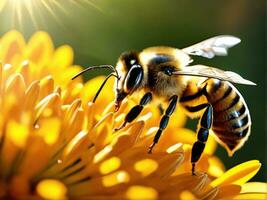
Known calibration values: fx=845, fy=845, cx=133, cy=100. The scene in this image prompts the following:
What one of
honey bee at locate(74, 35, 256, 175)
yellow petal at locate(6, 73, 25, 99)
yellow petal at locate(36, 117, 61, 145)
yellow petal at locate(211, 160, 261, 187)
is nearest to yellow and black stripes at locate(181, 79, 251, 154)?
honey bee at locate(74, 35, 256, 175)

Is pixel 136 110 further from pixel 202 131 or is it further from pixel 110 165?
pixel 110 165

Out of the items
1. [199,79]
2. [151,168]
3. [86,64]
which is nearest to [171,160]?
[151,168]

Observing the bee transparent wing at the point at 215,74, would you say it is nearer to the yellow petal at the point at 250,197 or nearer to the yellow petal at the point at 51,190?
the yellow petal at the point at 250,197

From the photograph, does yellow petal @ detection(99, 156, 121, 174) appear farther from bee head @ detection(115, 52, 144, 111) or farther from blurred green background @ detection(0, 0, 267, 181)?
blurred green background @ detection(0, 0, 267, 181)

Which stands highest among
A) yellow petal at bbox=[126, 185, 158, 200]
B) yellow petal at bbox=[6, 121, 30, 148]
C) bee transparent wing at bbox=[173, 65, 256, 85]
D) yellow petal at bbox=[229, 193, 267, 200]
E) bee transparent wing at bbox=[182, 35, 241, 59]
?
bee transparent wing at bbox=[182, 35, 241, 59]

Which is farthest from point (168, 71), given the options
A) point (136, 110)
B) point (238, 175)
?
point (238, 175)

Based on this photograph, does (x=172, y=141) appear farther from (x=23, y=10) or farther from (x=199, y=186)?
(x=23, y=10)

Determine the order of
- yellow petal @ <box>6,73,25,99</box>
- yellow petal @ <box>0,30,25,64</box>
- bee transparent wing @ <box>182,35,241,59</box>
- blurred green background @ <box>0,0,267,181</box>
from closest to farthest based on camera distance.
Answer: yellow petal @ <box>6,73,25,99</box> → yellow petal @ <box>0,30,25,64</box> → bee transparent wing @ <box>182,35,241,59</box> → blurred green background @ <box>0,0,267,181</box>
